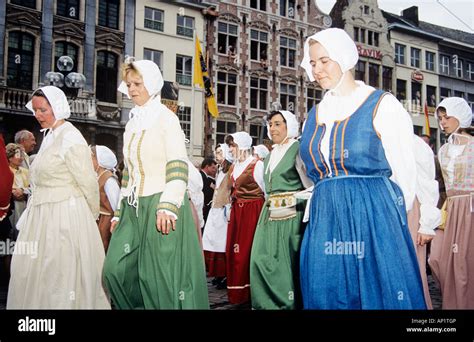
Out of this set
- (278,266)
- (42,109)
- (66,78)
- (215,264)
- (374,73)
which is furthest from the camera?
(215,264)

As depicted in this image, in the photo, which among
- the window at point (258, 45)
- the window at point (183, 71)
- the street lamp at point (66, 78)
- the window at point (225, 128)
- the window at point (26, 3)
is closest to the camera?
the window at point (26, 3)

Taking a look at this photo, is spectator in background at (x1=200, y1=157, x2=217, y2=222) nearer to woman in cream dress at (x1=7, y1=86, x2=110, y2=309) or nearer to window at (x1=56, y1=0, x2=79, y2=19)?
window at (x1=56, y1=0, x2=79, y2=19)

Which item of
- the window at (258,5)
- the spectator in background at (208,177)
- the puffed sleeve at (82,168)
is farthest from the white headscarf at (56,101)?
the spectator in background at (208,177)

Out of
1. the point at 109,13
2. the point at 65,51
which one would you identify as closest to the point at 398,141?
the point at 109,13

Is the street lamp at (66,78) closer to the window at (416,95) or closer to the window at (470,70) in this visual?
the window at (416,95)

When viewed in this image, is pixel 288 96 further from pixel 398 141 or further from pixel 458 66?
pixel 398 141

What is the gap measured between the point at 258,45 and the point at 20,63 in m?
2.28

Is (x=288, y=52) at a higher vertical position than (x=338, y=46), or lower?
higher

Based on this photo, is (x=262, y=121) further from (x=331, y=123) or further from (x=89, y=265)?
(x=331, y=123)

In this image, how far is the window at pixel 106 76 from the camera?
12.0 ft

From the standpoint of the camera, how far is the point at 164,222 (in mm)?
2516

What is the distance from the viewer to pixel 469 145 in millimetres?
3658

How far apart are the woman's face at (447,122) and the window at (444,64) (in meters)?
0.38
